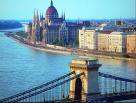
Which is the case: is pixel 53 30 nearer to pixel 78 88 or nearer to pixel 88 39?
pixel 88 39

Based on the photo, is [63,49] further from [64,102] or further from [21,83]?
[64,102]

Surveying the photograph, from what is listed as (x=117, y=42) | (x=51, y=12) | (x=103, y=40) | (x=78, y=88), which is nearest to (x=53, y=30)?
(x=51, y=12)

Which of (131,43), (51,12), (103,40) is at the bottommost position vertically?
(131,43)

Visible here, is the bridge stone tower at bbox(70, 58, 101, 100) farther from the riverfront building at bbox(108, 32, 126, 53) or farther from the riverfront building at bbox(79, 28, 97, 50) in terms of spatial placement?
the riverfront building at bbox(79, 28, 97, 50)

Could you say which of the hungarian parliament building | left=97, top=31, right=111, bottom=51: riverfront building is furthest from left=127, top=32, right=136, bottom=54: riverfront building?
the hungarian parliament building

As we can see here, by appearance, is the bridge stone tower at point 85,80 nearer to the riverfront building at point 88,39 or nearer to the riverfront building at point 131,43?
the riverfront building at point 131,43

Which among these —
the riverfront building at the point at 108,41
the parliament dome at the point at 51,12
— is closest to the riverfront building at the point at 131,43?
the riverfront building at the point at 108,41
